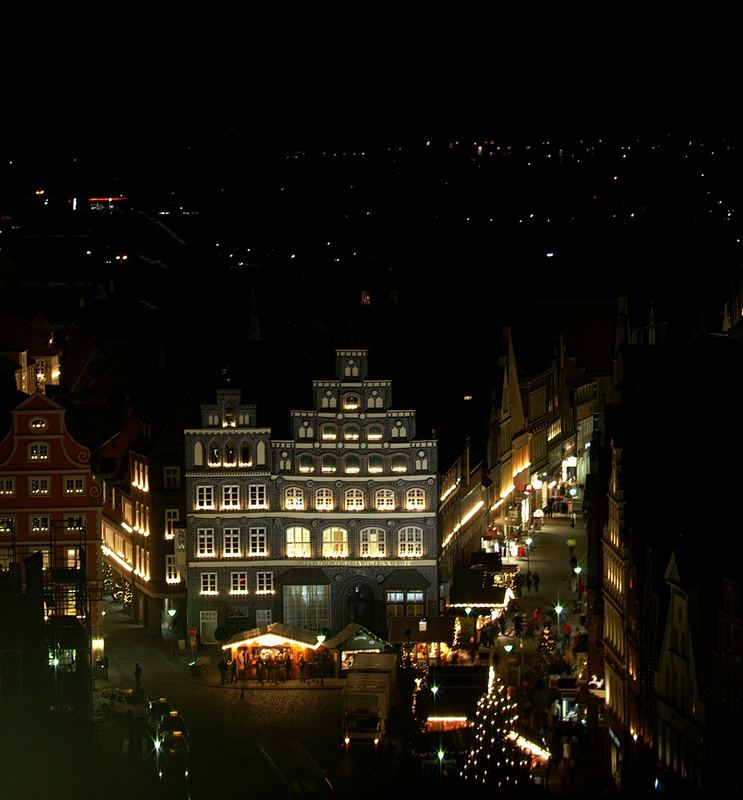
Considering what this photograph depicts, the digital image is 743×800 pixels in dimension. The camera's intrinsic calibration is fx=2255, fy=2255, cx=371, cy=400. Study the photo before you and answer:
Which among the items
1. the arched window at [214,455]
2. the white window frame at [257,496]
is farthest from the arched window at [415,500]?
the arched window at [214,455]

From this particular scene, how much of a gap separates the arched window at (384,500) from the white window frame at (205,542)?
440 centimetres

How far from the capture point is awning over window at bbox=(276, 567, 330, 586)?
5869 cm

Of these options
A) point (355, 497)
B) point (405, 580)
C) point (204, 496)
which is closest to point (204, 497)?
point (204, 496)

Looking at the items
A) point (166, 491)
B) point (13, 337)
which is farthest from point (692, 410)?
point (13, 337)

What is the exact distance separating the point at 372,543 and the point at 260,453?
377 cm

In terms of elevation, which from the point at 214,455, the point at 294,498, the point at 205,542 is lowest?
the point at 205,542

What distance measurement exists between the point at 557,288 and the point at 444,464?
71311 millimetres

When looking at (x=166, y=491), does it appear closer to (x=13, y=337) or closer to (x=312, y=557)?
(x=312, y=557)

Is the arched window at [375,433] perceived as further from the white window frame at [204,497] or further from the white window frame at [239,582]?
the white window frame at [239,582]

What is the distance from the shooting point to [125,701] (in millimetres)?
50781

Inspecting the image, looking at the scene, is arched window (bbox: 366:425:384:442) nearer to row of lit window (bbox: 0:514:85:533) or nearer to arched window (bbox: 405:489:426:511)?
arched window (bbox: 405:489:426:511)

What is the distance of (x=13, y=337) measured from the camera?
290 ft

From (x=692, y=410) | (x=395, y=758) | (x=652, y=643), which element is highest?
(x=692, y=410)

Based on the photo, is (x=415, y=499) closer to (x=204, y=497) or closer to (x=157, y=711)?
(x=204, y=497)
